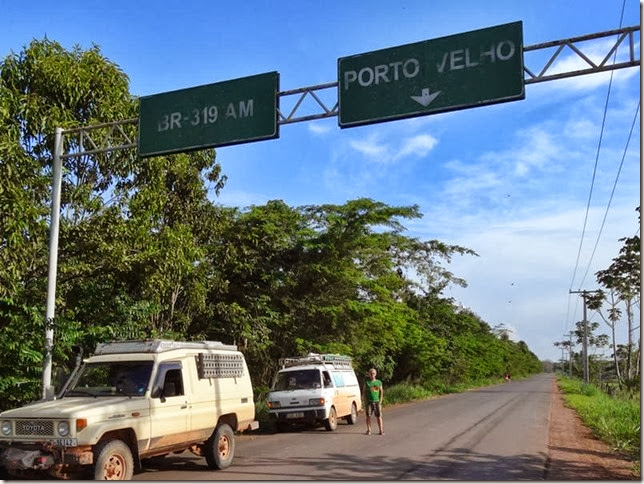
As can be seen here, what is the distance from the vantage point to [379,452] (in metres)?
12.6

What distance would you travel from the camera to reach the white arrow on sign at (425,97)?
9.73m

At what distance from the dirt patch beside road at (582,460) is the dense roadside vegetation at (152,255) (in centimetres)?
832

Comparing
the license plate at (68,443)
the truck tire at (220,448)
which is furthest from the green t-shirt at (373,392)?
the license plate at (68,443)

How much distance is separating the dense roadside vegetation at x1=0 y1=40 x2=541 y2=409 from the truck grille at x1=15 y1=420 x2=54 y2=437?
1541 mm

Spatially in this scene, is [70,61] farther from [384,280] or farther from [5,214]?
[384,280]

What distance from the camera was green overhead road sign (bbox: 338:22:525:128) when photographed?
945 centimetres

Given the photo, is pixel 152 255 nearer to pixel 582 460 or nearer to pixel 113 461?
pixel 113 461

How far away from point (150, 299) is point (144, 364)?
21.6 feet

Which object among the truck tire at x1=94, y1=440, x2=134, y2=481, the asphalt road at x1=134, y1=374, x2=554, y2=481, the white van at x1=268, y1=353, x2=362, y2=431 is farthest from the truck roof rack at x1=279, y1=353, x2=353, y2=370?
the truck tire at x1=94, y1=440, x2=134, y2=481

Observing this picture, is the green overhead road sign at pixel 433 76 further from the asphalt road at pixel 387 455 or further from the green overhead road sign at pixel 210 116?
the asphalt road at pixel 387 455

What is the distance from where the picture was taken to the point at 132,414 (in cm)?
862

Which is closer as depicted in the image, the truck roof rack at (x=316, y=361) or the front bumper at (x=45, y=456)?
the front bumper at (x=45, y=456)

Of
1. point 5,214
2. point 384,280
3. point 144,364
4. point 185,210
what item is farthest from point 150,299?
point 384,280

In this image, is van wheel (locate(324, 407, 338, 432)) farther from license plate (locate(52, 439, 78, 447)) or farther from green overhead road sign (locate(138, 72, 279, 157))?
license plate (locate(52, 439, 78, 447))
